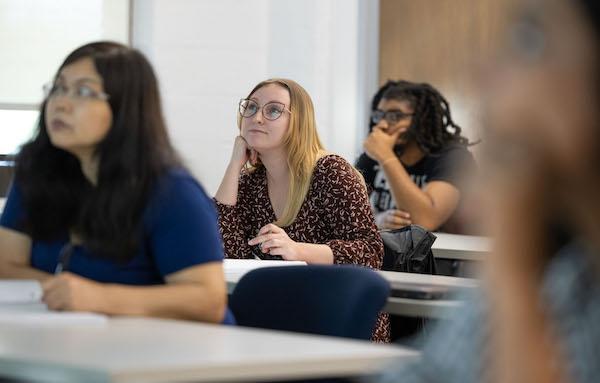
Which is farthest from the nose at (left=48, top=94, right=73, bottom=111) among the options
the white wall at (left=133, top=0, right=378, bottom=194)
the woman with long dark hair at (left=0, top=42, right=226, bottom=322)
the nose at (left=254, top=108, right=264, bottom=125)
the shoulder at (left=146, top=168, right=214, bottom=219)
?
the white wall at (left=133, top=0, right=378, bottom=194)

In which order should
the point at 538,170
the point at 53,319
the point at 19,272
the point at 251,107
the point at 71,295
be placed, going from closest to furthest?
the point at 538,170 < the point at 53,319 < the point at 71,295 < the point at 19,272 < the point at 251,107

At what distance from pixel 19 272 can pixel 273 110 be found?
5.24 feet

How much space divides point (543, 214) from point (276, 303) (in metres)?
2.16

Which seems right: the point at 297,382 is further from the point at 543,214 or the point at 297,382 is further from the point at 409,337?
the point at 543,214

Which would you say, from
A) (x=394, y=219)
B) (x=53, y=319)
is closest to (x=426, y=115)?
(x=394, y=219)

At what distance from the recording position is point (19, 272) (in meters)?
2.63

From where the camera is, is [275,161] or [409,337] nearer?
[409,337]

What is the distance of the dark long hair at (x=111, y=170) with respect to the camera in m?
2.40

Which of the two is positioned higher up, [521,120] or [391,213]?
[521,120]

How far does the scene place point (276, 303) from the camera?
103 inches

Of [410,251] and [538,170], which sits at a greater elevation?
[538,170]

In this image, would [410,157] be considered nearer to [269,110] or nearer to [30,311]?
[269,110]

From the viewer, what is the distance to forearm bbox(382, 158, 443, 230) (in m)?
5.20

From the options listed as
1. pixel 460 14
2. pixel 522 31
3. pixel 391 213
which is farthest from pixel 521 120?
pixel 460 14
